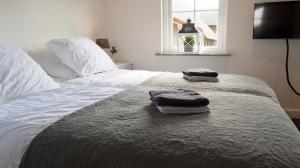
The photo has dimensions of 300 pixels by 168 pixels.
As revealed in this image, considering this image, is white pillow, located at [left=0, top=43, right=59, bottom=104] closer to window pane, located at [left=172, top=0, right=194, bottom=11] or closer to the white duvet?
the white duvet

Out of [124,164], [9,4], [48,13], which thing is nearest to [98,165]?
[124,164]

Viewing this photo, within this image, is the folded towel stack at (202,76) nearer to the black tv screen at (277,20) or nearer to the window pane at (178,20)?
the black tv screen at (277,20)

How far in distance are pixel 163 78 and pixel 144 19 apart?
4.95ft

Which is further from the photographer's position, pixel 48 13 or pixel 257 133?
pixel 48 13

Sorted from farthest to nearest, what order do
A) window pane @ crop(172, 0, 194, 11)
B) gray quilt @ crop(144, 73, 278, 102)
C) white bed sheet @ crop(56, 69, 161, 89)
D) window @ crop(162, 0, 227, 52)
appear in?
window pane @ crop(172, 0, 194, 11) → window @ crop(162, 0, 227, 52) → white bed sheet @ crop(56, 69, 161, 89) → gray quilt @ crop(144, 73, 278, 102)

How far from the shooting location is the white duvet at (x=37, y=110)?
3.44ft

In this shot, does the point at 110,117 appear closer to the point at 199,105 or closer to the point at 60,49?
the point at 199,105

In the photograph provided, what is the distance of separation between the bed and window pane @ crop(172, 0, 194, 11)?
6.48 feet

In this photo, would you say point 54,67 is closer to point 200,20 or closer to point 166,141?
point 166,141

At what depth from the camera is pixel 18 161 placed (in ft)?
3.38

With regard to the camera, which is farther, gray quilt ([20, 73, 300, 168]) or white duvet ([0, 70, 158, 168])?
white duvet ([0, 70, 158, 168])

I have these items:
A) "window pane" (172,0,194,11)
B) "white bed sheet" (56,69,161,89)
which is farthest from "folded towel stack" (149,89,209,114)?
"window pane" (172,0,194,11)

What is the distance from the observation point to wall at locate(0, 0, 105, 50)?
2.30 m

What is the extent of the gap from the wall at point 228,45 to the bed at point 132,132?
1.56 metres
